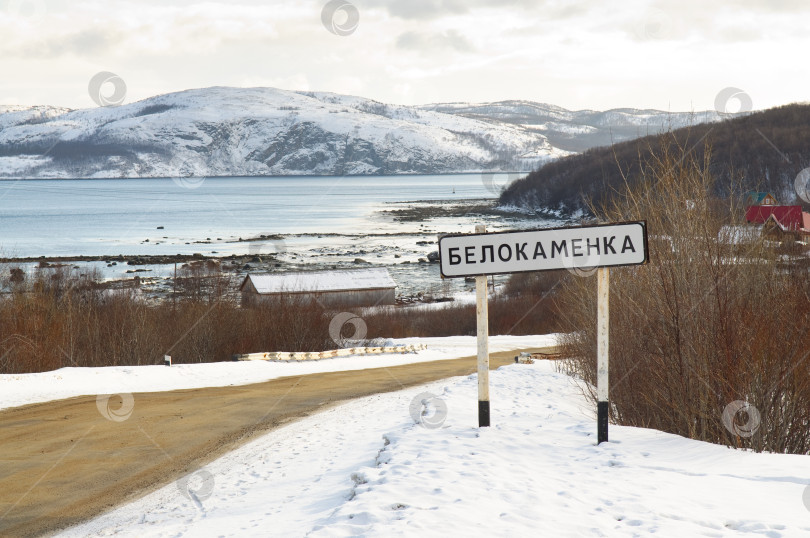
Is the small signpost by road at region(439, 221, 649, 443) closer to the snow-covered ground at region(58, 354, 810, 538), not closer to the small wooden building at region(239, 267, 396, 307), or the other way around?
the snow-covered ground at region(58, 354, 810, 538)

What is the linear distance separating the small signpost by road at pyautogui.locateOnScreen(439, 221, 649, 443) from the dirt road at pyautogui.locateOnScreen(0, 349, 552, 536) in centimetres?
442

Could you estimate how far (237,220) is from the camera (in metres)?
134

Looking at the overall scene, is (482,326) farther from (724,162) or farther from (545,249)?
(724,162)

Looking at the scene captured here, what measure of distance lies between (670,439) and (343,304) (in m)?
46.5

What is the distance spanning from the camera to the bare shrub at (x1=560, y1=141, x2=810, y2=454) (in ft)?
26.2

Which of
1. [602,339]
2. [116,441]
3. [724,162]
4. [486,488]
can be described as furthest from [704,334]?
[724,162]

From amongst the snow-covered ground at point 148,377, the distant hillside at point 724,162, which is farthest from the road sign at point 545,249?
the distant hillside at point 724,162

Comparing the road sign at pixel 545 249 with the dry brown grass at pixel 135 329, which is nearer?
the road sign at pixel 545 249

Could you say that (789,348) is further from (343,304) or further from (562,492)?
(343,304)

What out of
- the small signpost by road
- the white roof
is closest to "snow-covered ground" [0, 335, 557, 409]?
the small signpost by road

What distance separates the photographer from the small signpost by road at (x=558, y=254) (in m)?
7.43

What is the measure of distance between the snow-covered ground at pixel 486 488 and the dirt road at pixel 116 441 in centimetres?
61

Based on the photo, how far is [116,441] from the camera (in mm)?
10469

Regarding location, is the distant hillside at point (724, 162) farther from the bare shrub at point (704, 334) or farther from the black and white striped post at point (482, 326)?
the black and white striped post at point (482, 326)
